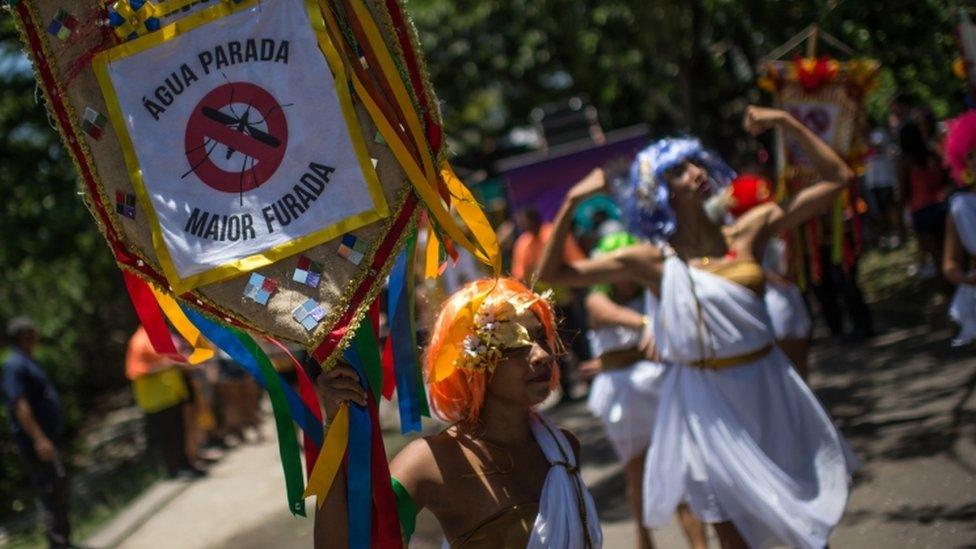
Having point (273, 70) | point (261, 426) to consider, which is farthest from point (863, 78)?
point (261, 426)

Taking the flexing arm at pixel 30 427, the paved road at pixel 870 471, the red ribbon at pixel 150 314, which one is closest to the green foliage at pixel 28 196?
the paved road at pixel 870 471

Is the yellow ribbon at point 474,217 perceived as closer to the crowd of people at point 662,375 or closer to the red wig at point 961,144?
the crowd of people at point 662,375

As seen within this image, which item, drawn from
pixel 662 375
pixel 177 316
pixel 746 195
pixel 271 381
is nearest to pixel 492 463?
pixel 271 381

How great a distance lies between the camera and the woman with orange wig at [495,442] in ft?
10.9

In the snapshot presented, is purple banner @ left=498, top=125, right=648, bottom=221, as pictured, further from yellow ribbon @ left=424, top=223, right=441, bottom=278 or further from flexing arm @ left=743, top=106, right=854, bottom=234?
yellow ribbon @ left=424, top=223, right=441, bottom=278

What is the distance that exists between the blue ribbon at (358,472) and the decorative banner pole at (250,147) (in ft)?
0.04

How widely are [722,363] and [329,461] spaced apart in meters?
2.35

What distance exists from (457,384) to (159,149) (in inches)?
43.5

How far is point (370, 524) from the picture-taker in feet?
10.0

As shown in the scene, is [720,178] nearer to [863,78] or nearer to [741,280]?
[741,280]

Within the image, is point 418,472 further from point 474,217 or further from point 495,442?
point 474,217

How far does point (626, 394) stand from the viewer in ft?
20.8

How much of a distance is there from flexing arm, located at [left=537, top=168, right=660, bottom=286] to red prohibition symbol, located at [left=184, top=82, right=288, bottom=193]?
2080mm

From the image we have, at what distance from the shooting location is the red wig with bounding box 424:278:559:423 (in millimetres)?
3500
